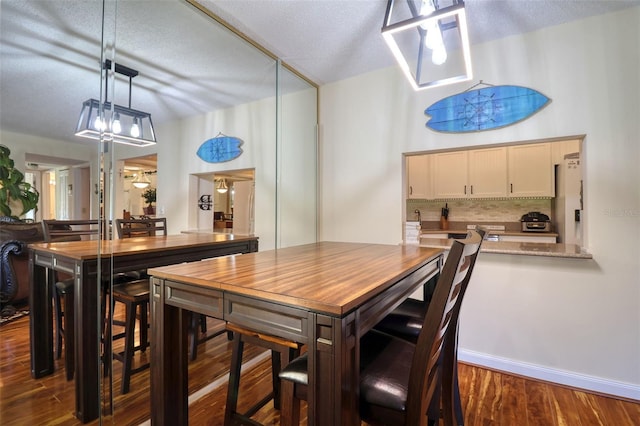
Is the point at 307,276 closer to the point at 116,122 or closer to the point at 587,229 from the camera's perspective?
the point at 116,122

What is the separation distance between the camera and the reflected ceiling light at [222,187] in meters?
2.33

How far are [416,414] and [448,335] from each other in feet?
1.42

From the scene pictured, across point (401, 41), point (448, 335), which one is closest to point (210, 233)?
point (448, 335)

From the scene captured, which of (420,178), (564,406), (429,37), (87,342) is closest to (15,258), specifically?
(87,342)

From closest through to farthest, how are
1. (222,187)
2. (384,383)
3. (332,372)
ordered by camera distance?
(332,372)
(384,383)
(222,187)

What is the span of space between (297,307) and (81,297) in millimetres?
1337

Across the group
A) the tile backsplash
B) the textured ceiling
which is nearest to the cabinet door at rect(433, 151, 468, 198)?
the tile backsplash

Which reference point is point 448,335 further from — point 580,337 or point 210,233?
point 210,233

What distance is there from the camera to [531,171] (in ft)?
13.2

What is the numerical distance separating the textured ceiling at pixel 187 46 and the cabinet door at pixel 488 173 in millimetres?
2273

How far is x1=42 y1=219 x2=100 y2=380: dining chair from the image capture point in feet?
4.83

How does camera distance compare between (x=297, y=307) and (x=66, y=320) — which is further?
(x=66, y=320)

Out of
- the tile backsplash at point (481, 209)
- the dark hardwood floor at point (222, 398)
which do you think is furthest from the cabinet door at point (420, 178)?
the dark hardwood floor at point (222, 398)

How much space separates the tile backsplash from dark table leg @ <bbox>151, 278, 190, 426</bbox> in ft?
14.4
